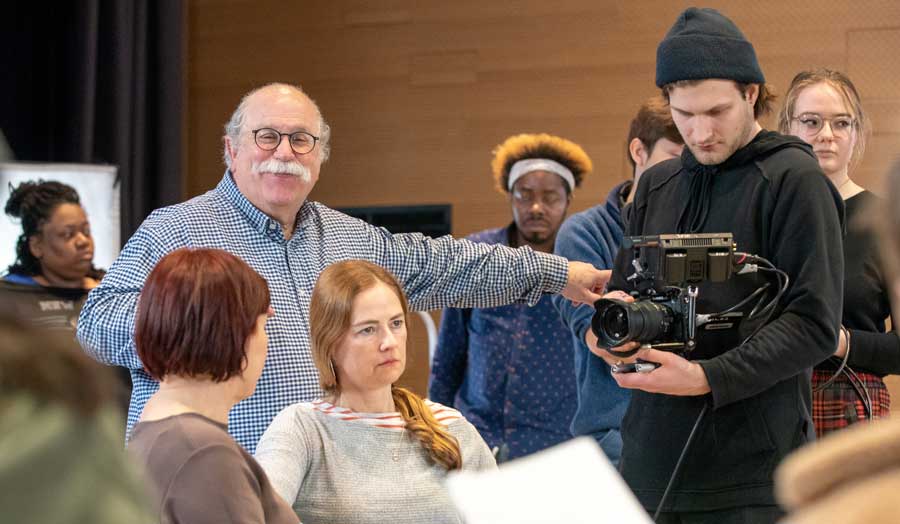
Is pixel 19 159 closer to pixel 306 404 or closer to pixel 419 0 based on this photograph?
pixel 419 0

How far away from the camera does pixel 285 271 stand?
8.29 ft

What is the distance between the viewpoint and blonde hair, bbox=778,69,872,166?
2613 millimetres

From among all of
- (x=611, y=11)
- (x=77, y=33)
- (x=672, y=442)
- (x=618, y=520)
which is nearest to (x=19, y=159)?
(x=77, y=33)

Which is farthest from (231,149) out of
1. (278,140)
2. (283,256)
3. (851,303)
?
(851,303)

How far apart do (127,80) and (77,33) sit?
0.82ft

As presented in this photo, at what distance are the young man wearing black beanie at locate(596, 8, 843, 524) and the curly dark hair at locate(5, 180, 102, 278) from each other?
191 cm

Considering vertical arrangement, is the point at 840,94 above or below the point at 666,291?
above

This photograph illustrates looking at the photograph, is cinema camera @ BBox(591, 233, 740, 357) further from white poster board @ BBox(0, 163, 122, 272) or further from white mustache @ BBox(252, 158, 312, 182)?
white poster board @ BBox(0, 163, 122, 272)

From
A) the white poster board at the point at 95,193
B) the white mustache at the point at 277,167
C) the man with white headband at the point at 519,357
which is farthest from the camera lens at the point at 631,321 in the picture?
the white poster board at the point at 95,193

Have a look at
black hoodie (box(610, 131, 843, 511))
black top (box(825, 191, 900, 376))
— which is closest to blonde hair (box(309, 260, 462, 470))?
black hoodie (box(610, 131, 843, 511))

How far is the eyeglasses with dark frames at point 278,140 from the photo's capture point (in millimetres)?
2635

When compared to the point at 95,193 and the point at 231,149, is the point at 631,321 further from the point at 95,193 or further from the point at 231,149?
the point at 95,193

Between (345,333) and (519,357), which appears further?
(519,357)

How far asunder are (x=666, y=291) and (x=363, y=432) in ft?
1.93
